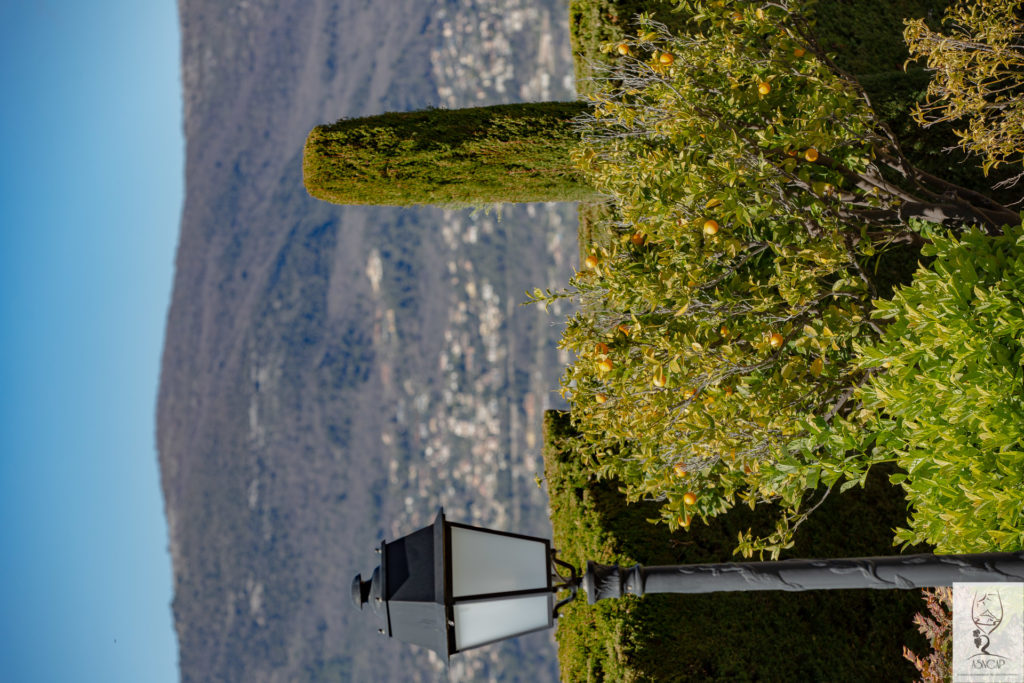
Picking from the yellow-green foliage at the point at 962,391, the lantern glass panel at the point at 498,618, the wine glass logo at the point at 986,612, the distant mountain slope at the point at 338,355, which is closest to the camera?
Answer: the lantern glass panel at the point at 498,618

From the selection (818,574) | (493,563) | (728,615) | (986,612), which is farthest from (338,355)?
(818,574)

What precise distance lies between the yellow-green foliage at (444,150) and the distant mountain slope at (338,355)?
45.9 meters

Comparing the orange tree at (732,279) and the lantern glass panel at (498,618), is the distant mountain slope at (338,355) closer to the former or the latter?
the orange tree at (732,279)

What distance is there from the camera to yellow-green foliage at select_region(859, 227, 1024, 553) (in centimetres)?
377

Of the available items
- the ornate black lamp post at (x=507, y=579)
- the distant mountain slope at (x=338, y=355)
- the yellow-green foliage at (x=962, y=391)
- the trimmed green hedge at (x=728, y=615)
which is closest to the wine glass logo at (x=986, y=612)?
the yellow-green foliage at (x=962, y=391)

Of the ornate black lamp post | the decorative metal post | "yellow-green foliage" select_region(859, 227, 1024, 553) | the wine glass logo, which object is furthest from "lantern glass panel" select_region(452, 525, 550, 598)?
"yellow-green foliage" select_region(859, 227, 1024, 553)

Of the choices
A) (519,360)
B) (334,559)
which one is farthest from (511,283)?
(334,559)

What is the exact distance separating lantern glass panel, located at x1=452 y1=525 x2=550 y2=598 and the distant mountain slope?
5288 cm

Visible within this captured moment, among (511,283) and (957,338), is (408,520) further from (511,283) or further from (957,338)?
(957,338)

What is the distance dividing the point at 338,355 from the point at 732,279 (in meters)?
77.0

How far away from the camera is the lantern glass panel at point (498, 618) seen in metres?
2.77

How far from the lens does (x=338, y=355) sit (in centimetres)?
8000

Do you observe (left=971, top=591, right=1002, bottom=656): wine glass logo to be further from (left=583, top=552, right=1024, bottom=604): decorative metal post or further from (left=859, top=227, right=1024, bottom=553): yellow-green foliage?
(left=583, top=552, right=1024, bottom=604): decorative metal post

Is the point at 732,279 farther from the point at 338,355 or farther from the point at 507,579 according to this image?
the point at 338,355
